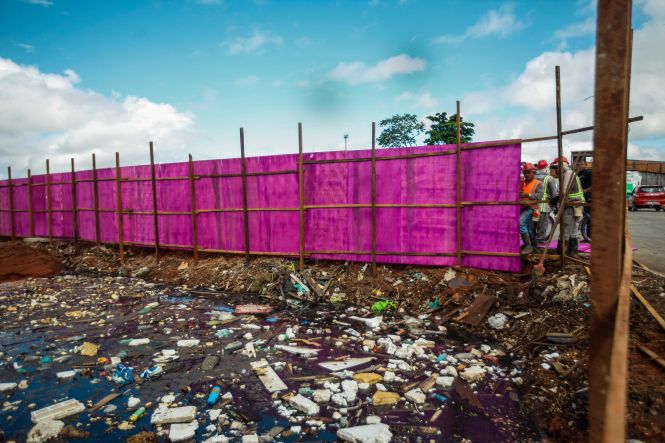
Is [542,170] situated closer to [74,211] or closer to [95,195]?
[95,195]

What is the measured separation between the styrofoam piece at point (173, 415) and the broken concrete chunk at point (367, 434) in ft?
4.05

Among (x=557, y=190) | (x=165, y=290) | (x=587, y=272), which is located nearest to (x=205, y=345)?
(x=165, y=290)

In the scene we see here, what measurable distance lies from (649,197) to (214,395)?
78.7ft

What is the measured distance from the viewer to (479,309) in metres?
Result: 5.21

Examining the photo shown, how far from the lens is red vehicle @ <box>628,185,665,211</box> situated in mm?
18906

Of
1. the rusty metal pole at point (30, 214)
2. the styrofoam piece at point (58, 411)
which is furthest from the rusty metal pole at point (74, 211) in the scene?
the styrofoam piece at point (58, 411)

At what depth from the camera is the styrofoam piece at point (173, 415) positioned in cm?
291

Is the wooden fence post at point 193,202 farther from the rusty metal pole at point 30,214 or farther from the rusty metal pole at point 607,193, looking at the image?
the rusty metal pole at point 30,214

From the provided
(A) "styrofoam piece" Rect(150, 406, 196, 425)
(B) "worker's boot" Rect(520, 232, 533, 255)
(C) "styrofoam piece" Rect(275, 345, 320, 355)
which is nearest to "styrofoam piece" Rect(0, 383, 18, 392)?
(A) "styrofoam piece" Rect(150, 406, 196, 425)

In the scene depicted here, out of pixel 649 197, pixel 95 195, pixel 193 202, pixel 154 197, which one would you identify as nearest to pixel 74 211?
pixel 95 195

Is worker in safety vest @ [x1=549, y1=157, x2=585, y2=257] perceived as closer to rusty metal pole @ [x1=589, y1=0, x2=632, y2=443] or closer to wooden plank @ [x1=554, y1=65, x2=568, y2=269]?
wooden plank @ [x1=554, y1=65, x2=568, y2=269]

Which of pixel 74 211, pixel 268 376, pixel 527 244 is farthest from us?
pixel 74 211

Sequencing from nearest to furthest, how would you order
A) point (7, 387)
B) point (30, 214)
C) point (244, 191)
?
point (7, 387) < point (244, 191) < point (30, 214)

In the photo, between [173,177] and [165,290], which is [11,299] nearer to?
[165,290]
